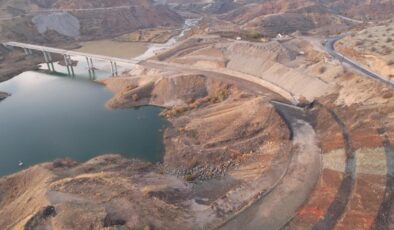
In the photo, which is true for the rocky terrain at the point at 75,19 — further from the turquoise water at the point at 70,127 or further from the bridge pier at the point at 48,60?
the turquoise water at the point at 70,127

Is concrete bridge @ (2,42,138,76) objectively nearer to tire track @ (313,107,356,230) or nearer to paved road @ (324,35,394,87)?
paved road @ (324,35,394,87)

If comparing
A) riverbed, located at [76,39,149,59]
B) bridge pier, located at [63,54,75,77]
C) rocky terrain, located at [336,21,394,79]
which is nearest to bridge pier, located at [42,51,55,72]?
bridge pier, located at [63,54,75,77]

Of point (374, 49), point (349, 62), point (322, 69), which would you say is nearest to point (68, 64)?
point (322, 69)

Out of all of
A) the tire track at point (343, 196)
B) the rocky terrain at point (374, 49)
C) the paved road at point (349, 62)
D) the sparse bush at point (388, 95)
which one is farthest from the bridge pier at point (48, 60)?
the sparse bush at point (388, 95)

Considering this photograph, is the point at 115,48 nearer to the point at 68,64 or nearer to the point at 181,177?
the point at 68,64

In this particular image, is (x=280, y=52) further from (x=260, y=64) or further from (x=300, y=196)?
(x=300, y=196)

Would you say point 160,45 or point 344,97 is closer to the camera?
point 344,97

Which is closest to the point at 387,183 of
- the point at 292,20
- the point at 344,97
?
the point at 344,97
